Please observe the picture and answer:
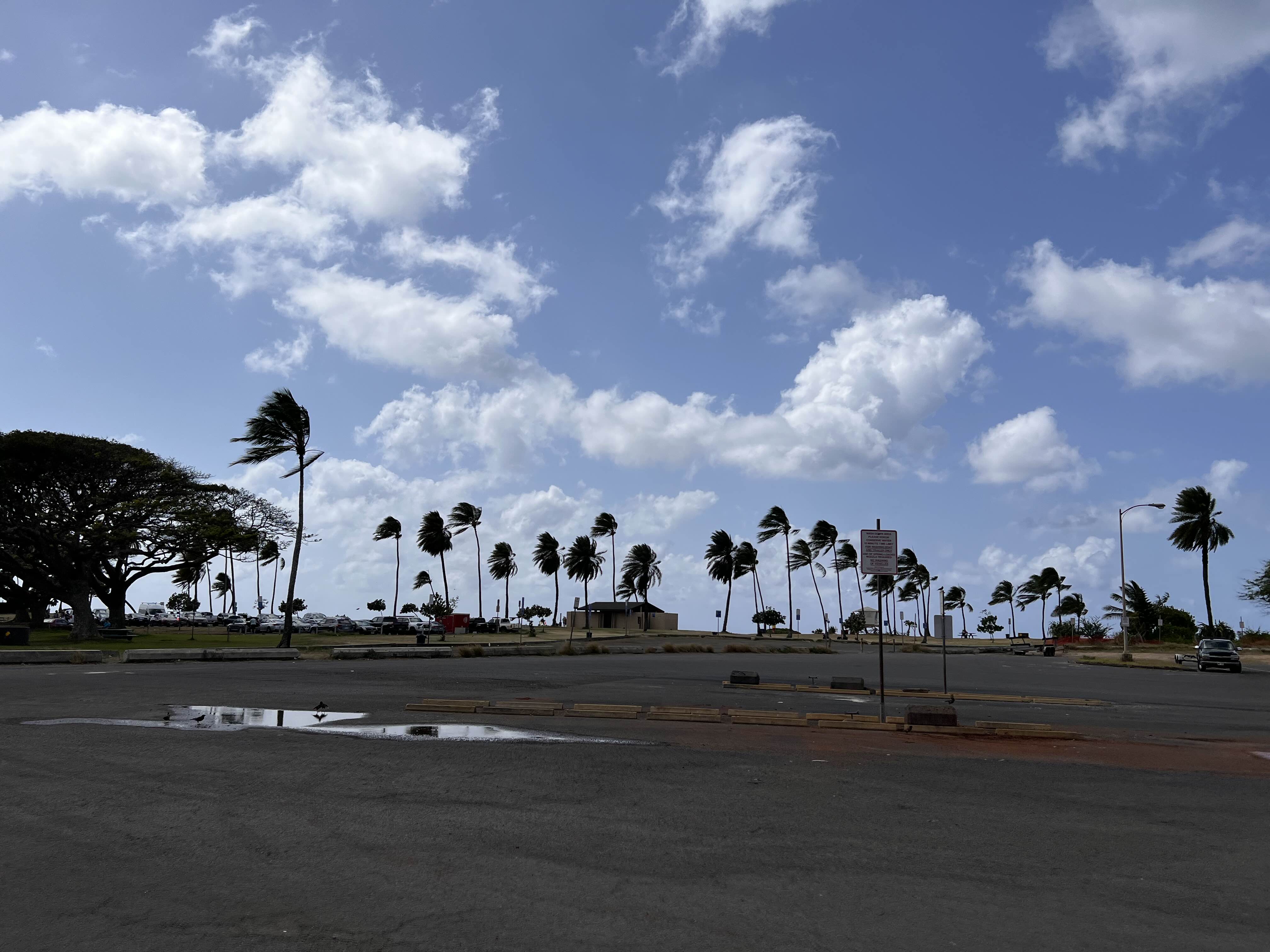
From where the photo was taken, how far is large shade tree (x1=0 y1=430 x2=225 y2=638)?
2146 inches

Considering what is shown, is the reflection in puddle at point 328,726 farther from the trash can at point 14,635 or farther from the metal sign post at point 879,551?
the trash can at point 14,635

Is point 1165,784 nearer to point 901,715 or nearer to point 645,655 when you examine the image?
point 901,715

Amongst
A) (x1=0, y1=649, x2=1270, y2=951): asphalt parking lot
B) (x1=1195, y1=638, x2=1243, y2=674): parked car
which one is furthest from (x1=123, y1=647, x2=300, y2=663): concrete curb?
(x1=1195, y1=638, x2=1243, y2=674): parked car

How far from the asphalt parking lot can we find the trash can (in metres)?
34.7

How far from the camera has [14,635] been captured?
44219 mm

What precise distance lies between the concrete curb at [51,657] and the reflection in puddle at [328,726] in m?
19.3

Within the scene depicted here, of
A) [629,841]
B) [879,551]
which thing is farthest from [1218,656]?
[629,841]

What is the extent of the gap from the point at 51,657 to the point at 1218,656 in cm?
5012

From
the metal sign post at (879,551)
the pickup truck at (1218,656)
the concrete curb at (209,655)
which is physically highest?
the metal sign post at (879,551)

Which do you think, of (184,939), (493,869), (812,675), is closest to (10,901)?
(184,939)

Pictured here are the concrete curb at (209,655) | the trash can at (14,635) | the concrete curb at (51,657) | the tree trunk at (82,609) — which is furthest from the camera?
the tree trunk at (82,609)

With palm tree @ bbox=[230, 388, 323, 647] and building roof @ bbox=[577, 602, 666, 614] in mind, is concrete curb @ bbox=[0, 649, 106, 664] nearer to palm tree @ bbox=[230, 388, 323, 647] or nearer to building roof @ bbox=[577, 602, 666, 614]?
palm tree @ bbox=[230, 388, 323, 647]

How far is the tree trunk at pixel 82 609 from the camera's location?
53875 millimetres

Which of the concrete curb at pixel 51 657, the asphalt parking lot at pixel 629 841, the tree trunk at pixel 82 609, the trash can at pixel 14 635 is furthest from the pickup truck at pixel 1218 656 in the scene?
the tree trunk at pixel 82 609
